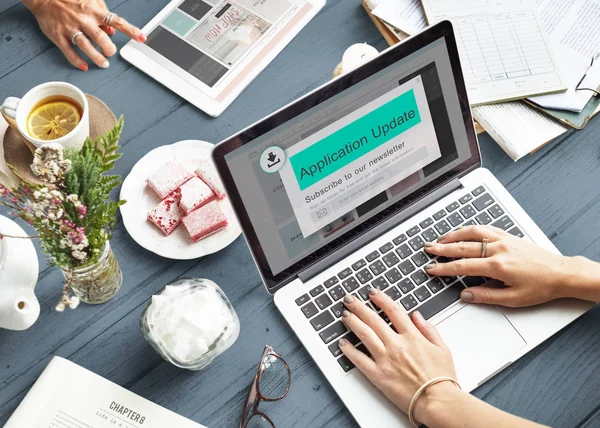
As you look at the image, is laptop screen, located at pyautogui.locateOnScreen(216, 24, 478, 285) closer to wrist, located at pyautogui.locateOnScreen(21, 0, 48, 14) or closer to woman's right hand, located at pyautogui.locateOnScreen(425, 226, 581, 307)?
woman's right hand, located at pyautogui.locateOnScreen(425, 226, 581, 307)

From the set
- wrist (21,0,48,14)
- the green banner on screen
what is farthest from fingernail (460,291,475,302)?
A: wrist (21,0,48,14)

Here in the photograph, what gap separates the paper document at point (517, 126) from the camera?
107 centimetres

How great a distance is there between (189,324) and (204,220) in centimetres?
19

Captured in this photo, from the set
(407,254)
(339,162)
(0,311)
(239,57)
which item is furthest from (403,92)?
(0,311)

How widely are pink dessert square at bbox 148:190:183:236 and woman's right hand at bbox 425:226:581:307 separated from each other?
40cm

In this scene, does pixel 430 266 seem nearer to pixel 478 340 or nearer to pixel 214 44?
pixel 478 340

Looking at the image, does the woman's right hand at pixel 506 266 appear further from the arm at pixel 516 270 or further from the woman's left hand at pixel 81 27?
the woman's left hand at pixel 81 27

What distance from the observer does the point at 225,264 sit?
3.26ft

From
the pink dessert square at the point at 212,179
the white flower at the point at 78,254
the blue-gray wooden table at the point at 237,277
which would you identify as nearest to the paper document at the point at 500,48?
the blue-gray wooden table at the point at 237,277

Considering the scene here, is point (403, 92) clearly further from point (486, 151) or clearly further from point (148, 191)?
point (148, 191)

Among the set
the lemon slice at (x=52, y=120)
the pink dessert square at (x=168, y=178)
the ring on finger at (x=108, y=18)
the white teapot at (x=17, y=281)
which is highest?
the ring on finger at (x=108, y=18)

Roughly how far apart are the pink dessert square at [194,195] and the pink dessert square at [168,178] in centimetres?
1

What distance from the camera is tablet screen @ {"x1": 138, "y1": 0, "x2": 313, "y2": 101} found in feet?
3.67

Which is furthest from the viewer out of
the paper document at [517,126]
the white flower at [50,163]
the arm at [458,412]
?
the paper document at [517,126]
